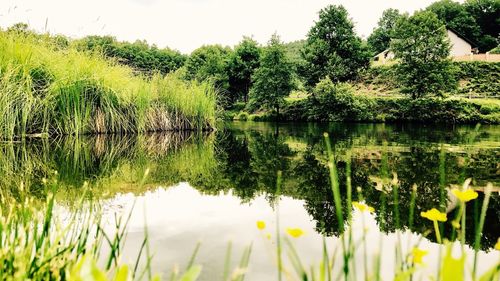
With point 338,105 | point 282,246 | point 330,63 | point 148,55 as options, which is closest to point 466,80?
point 330,63

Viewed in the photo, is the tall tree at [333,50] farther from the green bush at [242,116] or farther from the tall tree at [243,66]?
the tall tree at [243,66]

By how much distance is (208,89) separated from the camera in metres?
11.8

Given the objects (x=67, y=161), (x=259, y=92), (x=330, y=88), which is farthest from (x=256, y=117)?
(x=67, y=161)

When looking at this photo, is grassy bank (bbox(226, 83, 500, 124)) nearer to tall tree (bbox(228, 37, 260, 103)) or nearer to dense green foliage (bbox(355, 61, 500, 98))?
dense green foliage (bbox(355, 61, 500, 98))

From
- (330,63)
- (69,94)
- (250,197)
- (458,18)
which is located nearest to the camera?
(250,197)

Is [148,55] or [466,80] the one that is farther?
[148,55]

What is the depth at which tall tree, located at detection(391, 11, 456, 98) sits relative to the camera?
25.0 meters

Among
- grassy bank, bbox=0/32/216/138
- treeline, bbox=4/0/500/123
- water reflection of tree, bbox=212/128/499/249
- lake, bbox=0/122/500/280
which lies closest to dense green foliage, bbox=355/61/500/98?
treeline, bbox=4/0/500/123

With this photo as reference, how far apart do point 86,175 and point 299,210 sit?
193 cm

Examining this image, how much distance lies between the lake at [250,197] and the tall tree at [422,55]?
69.5 ft

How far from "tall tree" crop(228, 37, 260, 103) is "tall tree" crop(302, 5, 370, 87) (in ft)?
23.1

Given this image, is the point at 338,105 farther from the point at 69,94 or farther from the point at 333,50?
the point at 69,94

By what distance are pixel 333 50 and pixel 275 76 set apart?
5.15m

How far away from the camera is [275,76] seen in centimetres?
2850
